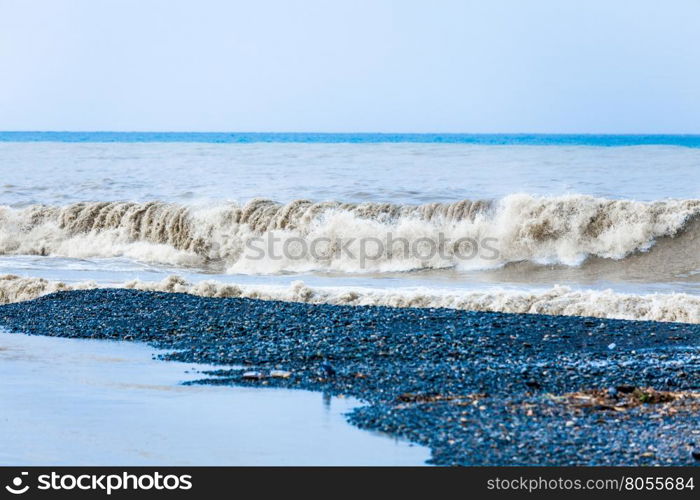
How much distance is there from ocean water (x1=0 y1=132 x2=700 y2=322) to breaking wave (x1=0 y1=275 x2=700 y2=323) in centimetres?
3

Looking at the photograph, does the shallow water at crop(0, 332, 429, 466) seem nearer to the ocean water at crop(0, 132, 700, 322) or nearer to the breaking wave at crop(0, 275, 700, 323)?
the breaking wave at crop(0, 275, 700, 323)

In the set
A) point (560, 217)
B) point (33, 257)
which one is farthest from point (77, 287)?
point (560, 217)

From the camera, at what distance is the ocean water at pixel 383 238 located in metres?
14.0

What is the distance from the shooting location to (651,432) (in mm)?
5926

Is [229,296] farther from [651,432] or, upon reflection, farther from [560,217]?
[651,432]

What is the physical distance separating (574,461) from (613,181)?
74.7 ft

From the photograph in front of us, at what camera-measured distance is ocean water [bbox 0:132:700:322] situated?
14.0 meters

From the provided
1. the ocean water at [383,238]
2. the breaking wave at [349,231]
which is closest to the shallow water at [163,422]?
the ocean water at [383,238]

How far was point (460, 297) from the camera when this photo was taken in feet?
42.1

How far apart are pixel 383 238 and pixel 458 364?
36.1 feet

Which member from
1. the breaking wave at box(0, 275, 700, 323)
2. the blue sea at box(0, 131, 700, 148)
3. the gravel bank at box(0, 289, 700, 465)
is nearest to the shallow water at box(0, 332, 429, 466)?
the gravel bank at box(0, 289, 700, 465)

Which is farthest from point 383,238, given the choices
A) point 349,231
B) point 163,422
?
point 163,422

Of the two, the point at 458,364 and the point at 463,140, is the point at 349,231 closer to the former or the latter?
the point at 458,364

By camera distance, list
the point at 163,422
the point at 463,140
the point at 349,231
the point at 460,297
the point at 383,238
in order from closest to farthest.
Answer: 1. the point at 163,422
2. the point at 460,297
3. the point at 383,238
4. the point at 349,231
5. the point at 463,140
